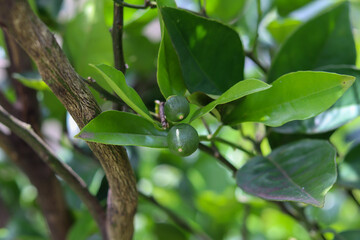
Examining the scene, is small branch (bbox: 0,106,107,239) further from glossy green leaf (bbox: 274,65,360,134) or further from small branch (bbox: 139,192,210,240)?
glossy green leaf (bbox: 274,65,360,134)

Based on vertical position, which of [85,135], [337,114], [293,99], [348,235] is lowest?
[348,235]

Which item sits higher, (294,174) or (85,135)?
(85,135)

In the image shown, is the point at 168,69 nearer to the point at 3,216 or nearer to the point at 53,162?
the point at 53,162

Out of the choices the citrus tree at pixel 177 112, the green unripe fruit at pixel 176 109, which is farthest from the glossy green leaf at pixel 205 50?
the green unripe fruit at pixel 176 109

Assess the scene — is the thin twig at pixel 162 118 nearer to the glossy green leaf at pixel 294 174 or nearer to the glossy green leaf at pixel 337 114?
the glossy green leaf at pixel 294 174

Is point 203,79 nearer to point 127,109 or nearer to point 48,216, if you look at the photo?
point 127,109

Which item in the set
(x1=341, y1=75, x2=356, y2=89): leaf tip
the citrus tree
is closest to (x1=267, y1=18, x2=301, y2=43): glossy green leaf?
the citrus tree

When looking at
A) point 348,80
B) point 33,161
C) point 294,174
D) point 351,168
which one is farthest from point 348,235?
point 33,161

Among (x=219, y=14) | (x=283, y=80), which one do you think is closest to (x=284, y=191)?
(x=283, y=80)
